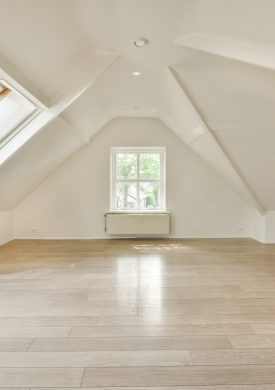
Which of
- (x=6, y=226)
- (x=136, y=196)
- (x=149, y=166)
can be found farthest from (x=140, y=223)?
(x=6, y=226)

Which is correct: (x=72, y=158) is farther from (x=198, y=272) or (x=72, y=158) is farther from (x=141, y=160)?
(x=198, y=272)

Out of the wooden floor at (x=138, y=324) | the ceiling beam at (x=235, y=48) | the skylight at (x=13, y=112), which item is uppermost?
the ceiling beam at (x=235, y=48)

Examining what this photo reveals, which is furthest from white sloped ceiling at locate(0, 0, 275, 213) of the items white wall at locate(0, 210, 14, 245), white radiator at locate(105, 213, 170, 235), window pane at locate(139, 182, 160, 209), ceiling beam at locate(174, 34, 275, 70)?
white radiator at locate(105, 213, 170, 235)

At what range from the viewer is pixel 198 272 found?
355 centimetres

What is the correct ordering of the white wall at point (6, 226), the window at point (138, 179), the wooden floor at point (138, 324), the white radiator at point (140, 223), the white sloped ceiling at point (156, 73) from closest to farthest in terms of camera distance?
1. the wooden floor at point (138, 324)
2. the white sloped ceiling at point (156, 73)
3. the white wall at point (6, 226)
4. the white radiator at point (140, 223)
5. the window at point (138, 179)

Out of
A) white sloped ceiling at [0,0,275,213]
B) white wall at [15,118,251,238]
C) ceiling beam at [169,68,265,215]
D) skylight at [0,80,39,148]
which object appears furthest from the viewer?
white wall at [15,118,251,238]

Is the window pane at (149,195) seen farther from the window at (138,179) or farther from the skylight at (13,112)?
the skylight at (13,112)

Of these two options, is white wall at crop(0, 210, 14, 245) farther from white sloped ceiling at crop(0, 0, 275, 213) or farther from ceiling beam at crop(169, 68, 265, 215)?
ceiling beam at crop(169, 68, 265, 215)

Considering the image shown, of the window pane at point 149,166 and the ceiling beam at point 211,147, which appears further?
the window pane at point 149,166

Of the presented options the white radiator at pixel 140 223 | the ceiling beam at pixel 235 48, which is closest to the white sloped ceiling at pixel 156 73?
the ceiling beam at pixel 235 48

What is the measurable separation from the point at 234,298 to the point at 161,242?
306cm

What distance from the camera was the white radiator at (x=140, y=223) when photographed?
5883mm

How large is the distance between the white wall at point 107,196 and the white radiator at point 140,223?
0.30 m

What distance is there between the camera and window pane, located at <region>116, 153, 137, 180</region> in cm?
626
